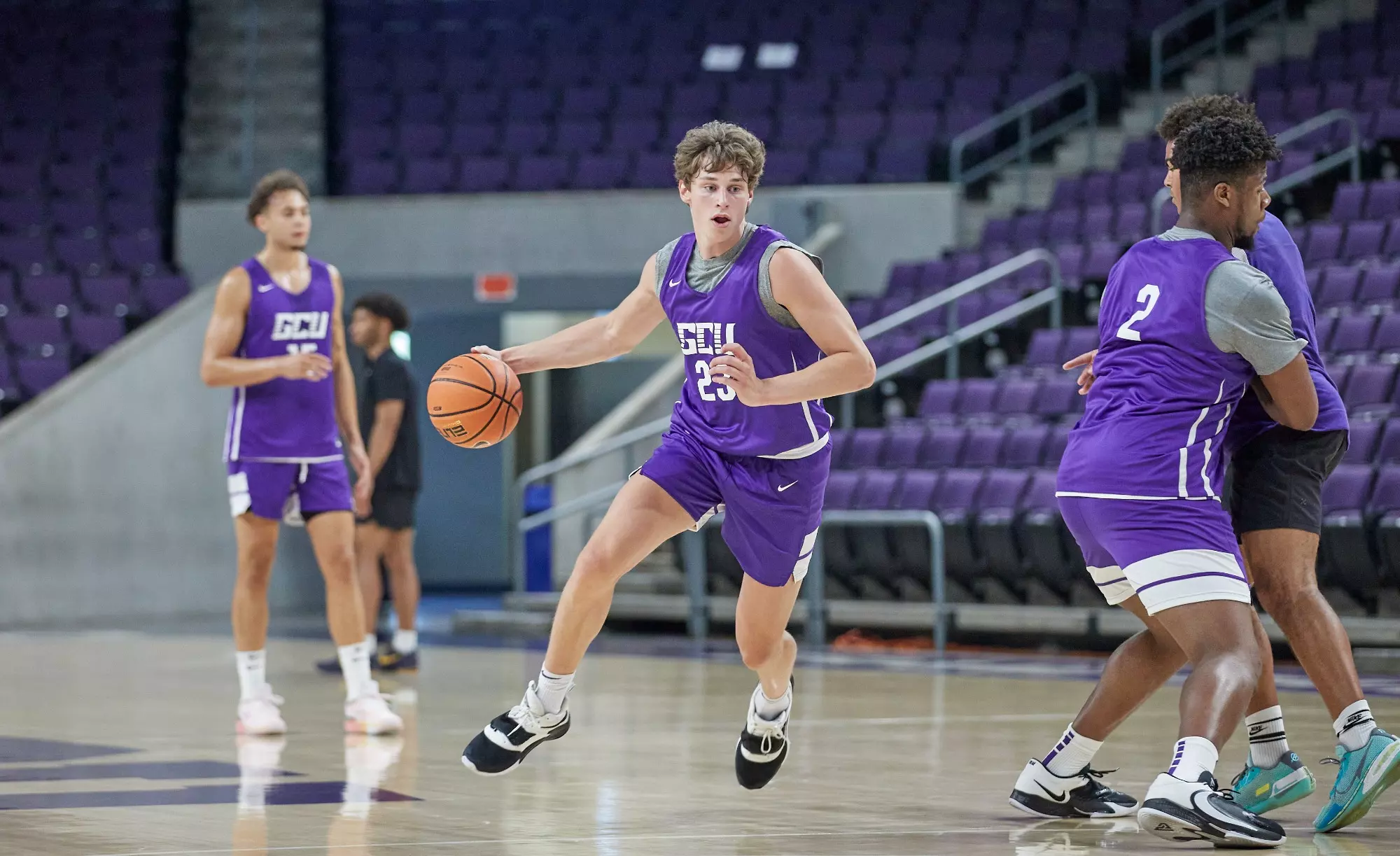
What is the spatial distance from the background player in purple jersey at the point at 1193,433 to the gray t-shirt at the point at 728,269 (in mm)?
762

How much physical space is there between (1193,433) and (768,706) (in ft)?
4.65

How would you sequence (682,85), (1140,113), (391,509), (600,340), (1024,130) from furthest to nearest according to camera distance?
(682,85)
(1140,113)
(1024,130)
(391,509)
(600,340)

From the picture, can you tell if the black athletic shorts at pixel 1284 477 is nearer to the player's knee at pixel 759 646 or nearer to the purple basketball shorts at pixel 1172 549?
the purple basketball shorts at pixel 1172 549

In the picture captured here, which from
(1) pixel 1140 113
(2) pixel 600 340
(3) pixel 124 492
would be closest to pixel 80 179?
(3) pixel 124 492

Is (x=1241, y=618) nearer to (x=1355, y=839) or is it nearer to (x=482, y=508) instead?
(x=1355, y=839)

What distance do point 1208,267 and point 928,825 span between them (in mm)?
1442

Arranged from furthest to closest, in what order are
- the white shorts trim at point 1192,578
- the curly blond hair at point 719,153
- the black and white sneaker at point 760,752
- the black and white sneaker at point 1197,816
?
the black and white sneaker at point 760,752 < the curly blond hair at point 719,153 < the white shorts trim at point 1192,578 < the black and white sneaker at point 1197,816

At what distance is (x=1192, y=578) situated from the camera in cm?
411

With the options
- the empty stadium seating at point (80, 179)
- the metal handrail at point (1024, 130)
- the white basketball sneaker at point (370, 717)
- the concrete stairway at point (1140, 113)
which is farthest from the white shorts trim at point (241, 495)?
the concrete stairway at point (1140, 113)

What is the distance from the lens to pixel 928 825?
4520 mm

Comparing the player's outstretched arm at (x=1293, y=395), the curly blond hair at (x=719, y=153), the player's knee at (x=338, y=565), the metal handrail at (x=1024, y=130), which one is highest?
the metal handrail at (x=1024, y=130)

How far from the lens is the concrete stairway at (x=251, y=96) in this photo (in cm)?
1745

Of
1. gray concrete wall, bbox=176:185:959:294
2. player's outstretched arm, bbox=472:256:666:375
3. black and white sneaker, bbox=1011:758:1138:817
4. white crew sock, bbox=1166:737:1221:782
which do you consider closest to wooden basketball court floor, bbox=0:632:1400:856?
black and white sneaker, bbox=1011:758:1138:817

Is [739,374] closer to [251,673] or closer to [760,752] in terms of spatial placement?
[760,752]
